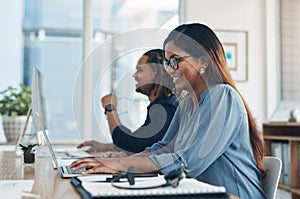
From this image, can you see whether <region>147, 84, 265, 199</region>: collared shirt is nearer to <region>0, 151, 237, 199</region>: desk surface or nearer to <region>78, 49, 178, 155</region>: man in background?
<region>0, 151, 237, 199</region>: desk surface

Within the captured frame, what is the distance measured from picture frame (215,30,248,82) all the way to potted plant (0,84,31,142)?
5.80ft

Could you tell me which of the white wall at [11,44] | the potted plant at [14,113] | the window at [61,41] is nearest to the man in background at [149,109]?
the potted plant at [14,113]

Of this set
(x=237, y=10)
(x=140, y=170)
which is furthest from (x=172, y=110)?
(x=237, y=10)

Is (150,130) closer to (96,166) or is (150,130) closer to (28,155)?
(28,155)

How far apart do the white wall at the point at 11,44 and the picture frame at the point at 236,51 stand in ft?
5.79

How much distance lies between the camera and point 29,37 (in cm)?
362

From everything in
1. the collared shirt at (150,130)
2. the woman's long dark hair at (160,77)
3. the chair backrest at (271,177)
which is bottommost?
the chair backrest at (271,177)

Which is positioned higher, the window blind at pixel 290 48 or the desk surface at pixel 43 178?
the window blind at pixel 290 48

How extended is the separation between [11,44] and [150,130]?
6.53 ft

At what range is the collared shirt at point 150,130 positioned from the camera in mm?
2018

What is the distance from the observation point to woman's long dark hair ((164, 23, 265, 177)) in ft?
4.36

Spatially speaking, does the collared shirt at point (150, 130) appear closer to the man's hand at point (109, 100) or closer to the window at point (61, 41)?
the man's hand at point (109, 100)

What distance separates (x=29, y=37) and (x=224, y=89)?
275cm

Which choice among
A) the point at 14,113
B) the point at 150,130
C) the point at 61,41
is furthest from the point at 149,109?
the point at 61,41
